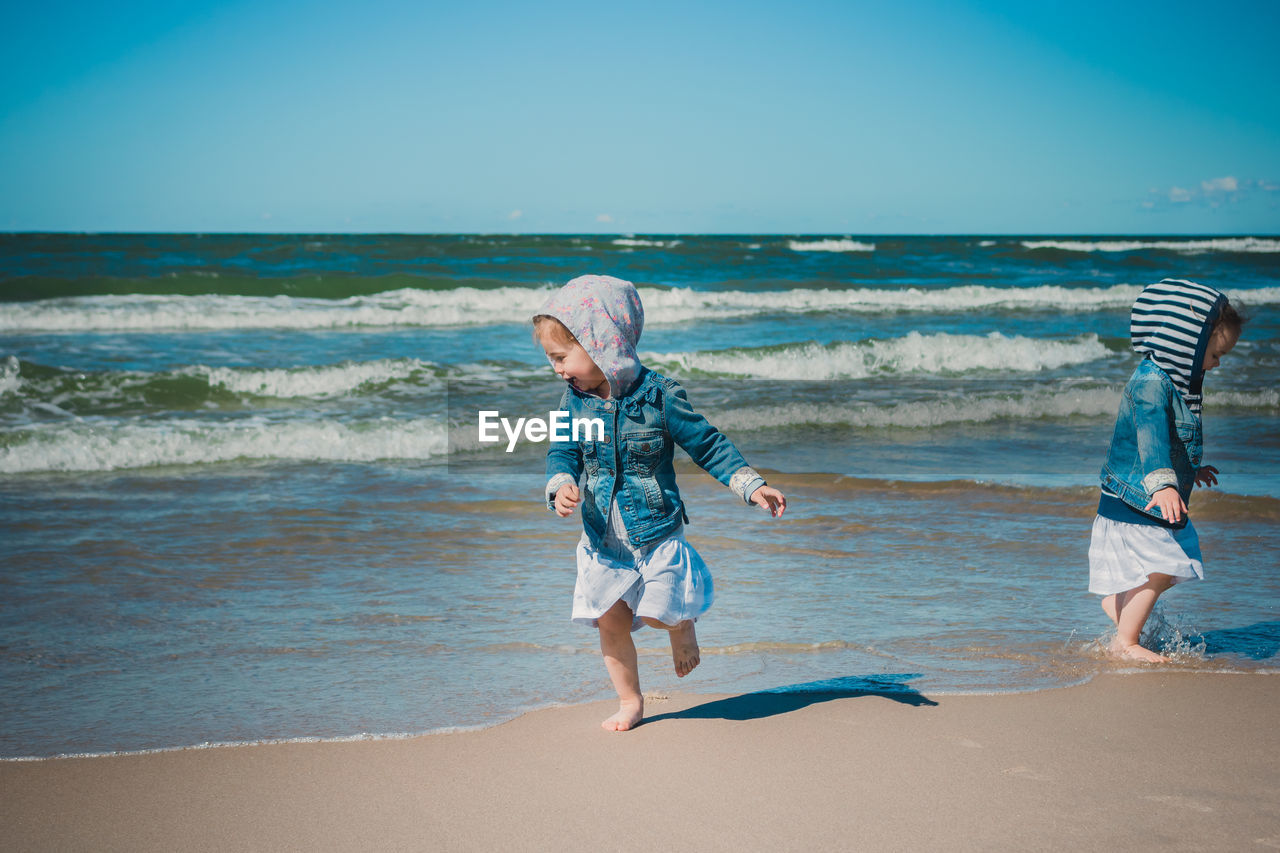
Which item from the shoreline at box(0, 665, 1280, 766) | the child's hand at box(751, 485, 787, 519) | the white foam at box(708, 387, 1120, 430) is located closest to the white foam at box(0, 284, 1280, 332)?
the white foam at box(708, 387, 1120, 430)

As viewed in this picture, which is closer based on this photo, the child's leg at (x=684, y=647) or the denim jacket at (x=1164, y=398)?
the child's leg at (x=684, y=647)

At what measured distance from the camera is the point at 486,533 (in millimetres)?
6031

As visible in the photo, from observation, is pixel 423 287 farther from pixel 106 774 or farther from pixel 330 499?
pixel 106 774

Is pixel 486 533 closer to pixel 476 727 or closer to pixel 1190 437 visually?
pixel 476 727

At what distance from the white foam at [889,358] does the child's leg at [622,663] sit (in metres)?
11.5

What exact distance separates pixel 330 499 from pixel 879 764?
4943mm

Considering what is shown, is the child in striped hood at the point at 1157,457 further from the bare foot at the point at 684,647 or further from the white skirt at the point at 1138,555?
the bare foot at the point at 684,647

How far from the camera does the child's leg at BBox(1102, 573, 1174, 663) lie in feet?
12.4

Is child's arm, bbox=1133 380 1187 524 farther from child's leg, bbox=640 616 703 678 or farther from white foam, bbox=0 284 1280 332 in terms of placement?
white foam, bbox=0 284 1280 332

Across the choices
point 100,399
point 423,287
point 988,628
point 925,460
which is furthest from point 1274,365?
point 423,287

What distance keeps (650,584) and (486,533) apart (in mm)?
3120

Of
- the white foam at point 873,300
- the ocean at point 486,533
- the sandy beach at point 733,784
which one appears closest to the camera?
the sandy beach at point 733,784

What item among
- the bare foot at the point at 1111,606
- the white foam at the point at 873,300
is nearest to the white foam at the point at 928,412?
the bare foot at the point at 1111,606

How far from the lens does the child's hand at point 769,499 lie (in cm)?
290
